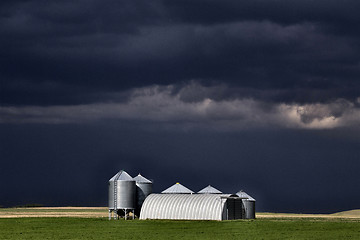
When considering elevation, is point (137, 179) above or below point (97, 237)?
above

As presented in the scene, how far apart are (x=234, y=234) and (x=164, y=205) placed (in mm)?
28781

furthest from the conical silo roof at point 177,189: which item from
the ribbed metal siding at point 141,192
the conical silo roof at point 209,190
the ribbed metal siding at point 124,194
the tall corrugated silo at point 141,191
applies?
the ribbed metal siding at point 124,194

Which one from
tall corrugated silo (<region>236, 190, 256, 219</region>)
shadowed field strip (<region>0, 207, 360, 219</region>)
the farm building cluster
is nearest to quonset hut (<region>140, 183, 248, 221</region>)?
the farm building cluster

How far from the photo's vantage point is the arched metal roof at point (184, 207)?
8162 centimetres

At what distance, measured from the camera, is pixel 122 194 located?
88062 mm

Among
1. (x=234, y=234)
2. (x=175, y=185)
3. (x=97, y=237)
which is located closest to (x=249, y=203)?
(x=175, y=185)

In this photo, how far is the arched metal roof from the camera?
8162cm

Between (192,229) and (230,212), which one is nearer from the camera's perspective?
(192,229)

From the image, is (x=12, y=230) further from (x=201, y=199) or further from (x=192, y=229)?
(x=201, y=199)

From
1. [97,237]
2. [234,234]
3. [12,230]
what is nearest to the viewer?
[97,237]

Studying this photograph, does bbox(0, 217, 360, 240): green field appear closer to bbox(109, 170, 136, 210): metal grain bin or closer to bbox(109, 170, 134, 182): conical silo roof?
bbox(109, 170, 136, 210): metal grain bin

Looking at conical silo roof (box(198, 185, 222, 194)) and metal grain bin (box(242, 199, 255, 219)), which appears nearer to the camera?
metal grain bin (box(242, 199, 255, 219))

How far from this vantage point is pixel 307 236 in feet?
185

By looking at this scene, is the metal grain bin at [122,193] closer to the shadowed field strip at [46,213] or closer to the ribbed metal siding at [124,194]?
the ribbed metal siding at [124,194]
